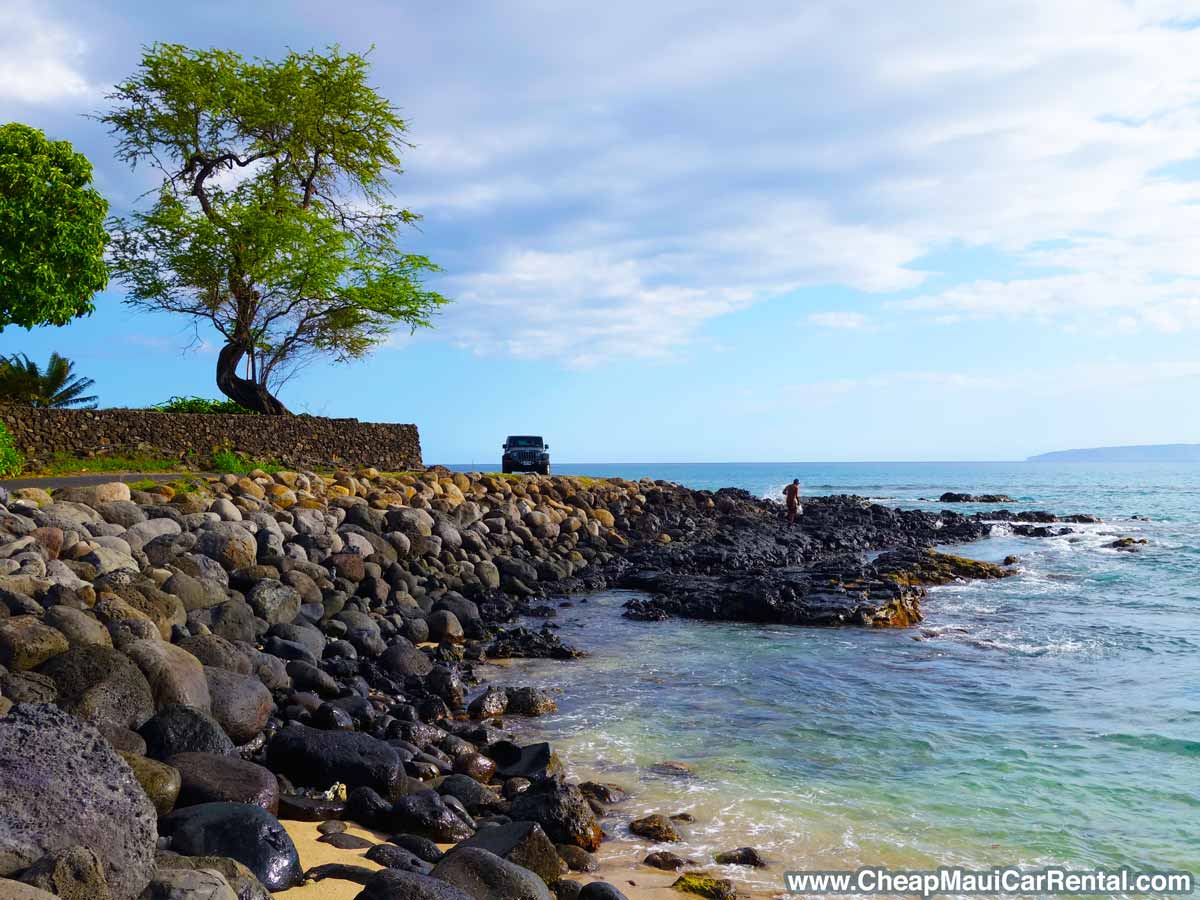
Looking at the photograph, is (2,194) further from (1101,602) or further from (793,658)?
(1101,602)

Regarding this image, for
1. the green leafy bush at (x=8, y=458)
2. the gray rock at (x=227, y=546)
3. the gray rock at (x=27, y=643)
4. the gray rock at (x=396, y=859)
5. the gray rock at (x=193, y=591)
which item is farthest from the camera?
the green leafy bush at (x=8, y=458)

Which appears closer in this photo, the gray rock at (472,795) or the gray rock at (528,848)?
the gray rock at (528,848)

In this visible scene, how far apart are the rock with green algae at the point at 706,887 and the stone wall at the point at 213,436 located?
22.7 meters

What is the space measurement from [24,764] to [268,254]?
88.5 feet

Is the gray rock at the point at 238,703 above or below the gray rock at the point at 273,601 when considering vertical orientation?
below

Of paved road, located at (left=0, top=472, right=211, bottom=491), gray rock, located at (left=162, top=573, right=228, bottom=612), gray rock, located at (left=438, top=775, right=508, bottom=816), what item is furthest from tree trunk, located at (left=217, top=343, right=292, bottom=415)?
gray rock, located at (left=438, top=775, right=508, bottom=816)

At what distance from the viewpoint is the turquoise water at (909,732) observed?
6.70 metres

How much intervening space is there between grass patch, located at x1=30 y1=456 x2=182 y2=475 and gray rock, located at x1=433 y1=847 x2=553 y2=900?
20521 millimetres

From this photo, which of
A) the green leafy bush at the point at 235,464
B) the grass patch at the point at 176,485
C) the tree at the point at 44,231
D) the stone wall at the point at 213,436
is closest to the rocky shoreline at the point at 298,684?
the grass patch at the point at 176,485

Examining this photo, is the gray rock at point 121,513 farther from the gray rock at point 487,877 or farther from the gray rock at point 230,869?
the gray rock at point 487,877

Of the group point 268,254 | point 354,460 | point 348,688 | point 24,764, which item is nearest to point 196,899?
point 24,764

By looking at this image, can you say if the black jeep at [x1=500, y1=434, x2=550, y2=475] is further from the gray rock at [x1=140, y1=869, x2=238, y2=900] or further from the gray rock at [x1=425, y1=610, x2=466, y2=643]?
the gray rock at [x1=140, y1=869, x2=238, y2=900]

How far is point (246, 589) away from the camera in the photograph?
40.4 feet

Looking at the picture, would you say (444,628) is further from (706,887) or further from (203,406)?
(203,406)
